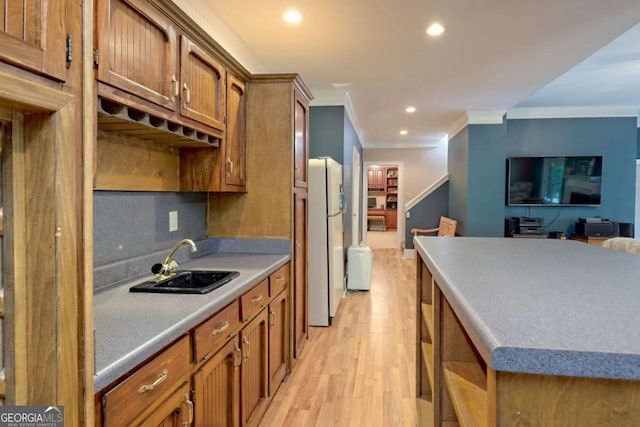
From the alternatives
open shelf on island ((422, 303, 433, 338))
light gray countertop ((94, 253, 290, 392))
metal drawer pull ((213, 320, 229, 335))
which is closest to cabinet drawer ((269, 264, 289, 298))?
light gray countertop ((94, 253, 290, 392))

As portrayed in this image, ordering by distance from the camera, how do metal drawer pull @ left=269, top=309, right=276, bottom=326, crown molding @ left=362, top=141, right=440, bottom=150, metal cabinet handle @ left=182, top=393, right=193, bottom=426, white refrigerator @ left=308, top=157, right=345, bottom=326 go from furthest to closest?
crown molding @ left=362, top=141, right=440, bottom=150, white refrigerator @ left=308, top=157, right=345, bottom=326, metal drawer pull @ left=269, top=309, right=276, bottom=326, metal cabinet handle @ left=182, top=393, right=193, bottom=426

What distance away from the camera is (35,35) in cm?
67

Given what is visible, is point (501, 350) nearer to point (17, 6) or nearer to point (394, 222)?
point (17, 6)

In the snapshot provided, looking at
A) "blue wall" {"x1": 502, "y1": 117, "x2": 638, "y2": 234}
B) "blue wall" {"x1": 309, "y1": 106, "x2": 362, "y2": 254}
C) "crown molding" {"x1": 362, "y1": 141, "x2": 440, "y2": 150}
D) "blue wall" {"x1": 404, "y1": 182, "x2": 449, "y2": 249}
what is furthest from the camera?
"crown molding" {"x1": 362, "y1": 141, "x2": 440, "y2": 150}

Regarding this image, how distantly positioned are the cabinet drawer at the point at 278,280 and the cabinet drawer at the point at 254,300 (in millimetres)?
79

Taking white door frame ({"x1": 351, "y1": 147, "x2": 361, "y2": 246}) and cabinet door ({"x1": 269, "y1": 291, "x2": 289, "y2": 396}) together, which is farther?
white door frame ({"x1": 351, "y1": 147, "x2": 361, "y2": 246})

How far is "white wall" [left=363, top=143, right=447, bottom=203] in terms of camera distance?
8.94 metres

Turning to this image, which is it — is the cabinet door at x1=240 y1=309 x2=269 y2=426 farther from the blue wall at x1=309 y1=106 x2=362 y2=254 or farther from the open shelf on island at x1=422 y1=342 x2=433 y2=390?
the blue wall at x1=309 y1=106 x2=362 y2=254

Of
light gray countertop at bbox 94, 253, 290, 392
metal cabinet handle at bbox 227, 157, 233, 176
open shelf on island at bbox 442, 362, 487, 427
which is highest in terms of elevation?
metal cabinet handle at bbox 227, 157, 233, 176

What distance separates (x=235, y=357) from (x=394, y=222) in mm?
11774

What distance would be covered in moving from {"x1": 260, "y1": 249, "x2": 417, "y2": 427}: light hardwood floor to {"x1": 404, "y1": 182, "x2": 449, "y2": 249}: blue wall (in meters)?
3.60

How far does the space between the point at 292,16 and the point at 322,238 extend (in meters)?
1.93

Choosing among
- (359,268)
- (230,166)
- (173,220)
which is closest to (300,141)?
(230,166)

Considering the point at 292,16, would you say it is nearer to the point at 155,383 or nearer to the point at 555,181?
the point at 155,383
